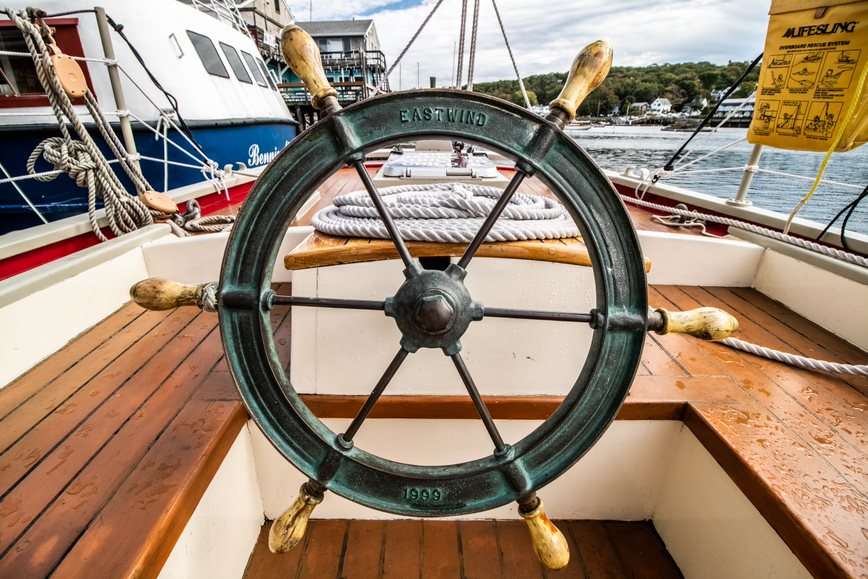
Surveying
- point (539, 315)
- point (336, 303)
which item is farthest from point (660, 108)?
point (336, 303)

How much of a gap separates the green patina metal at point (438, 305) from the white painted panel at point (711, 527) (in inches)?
19.8

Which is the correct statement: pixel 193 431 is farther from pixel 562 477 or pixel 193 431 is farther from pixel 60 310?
pixel 562 477

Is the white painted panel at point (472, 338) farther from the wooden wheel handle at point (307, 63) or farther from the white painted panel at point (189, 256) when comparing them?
the white painted panel at point (189, 256)

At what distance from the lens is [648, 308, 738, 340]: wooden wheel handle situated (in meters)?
0.69

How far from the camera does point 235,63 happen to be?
20.0ft

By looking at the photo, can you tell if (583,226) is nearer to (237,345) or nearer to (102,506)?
(237,345)

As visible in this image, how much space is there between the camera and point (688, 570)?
109 cm

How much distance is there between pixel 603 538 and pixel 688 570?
20 centimetres

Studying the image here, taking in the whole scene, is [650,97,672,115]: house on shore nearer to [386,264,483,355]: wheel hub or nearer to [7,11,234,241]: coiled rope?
[7,11,234,241]: coiled rope

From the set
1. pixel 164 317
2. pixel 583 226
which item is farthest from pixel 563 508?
pixel 164 317

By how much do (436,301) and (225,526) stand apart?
31.6 inches

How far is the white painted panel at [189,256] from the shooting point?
1.67m

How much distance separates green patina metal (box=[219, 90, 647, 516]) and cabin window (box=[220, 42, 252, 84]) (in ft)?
20.7

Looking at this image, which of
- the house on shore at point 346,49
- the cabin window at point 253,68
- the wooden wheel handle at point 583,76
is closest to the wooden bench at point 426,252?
the wooden wheel handle at point 583,76
